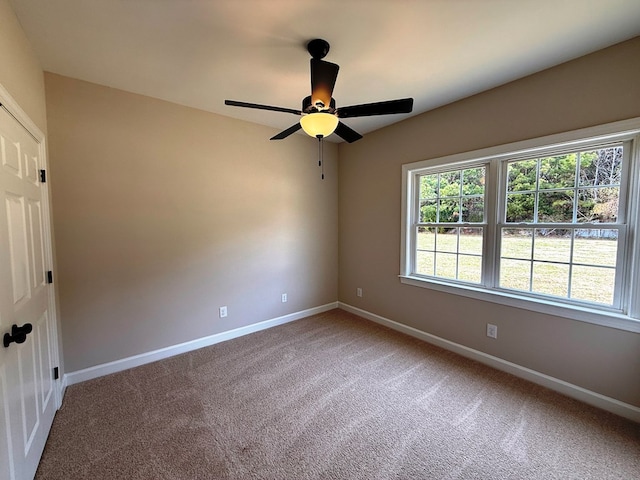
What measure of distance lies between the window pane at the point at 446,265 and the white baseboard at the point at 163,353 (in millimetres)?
1935

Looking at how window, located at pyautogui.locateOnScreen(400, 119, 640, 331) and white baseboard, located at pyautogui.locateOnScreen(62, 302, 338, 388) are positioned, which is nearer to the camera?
window, located at pyautogui.locateOnScreen(400, 119, 640, 331)

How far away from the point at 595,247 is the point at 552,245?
10.0 inches

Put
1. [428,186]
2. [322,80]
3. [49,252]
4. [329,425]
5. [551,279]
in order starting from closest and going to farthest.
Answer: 1. [322,80]
2. [329,425]
3. [49,252]
4. [551,279]
5. [428,186]

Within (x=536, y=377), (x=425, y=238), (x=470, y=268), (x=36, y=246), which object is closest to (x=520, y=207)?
(x=470, y=268)

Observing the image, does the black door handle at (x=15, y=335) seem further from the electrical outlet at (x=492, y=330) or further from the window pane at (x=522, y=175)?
the window pane at (x=522, y=175)

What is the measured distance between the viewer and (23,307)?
4.79ft

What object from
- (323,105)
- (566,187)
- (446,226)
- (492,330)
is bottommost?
(492,330)

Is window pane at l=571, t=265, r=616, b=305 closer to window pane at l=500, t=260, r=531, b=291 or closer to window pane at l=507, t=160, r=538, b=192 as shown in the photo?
window pane at l=500, t=260, r=531, b=291

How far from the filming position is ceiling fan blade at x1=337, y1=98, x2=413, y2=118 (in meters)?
1.68

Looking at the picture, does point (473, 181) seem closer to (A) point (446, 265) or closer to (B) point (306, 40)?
(A) point (446, 265)

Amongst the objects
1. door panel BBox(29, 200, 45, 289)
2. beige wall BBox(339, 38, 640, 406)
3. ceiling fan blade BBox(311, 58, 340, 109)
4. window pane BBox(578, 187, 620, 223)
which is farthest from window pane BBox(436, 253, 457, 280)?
door panel BBox(29, 200, 45, 289)

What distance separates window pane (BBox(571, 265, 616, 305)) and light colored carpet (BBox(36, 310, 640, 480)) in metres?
0.81

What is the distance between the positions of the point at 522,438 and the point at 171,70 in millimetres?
3627

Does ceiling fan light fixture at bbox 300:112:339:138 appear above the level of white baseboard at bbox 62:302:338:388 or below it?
above
